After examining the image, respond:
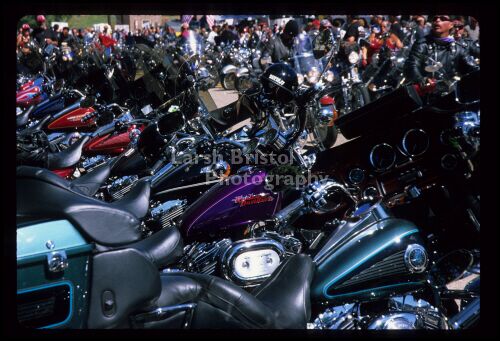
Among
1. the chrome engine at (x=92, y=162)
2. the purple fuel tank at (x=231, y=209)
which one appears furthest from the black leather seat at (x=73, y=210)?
the chrome engine at (x=92, y=162)

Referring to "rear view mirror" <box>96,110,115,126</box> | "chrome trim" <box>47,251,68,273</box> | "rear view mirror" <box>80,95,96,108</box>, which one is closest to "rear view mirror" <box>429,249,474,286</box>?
"chrome trim" <box>47,251,68,273</box>

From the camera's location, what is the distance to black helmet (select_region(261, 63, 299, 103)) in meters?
3.20

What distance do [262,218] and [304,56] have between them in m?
3.62

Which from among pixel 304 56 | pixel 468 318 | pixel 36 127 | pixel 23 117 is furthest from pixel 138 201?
pixel 23 117

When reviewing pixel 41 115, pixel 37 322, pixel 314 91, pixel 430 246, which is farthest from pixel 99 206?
pixel 41 115

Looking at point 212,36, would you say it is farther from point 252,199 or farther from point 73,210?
point 73,210

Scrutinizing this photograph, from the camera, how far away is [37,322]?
5.39 feet

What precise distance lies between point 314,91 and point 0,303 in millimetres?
2126

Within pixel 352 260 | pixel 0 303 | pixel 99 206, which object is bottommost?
pixel 352 260

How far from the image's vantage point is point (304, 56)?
6.15 m

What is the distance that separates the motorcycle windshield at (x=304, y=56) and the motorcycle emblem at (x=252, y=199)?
300 centimetres

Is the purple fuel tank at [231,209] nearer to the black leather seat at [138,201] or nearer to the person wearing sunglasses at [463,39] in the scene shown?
the black leather seat at [138,201]

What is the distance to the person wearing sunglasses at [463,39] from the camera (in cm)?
619

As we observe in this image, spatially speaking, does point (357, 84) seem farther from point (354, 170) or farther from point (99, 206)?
point (99, 206)
